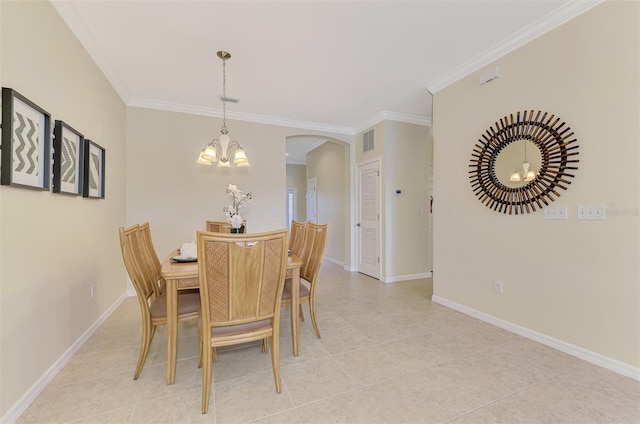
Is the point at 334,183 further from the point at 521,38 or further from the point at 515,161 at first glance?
the point at 521,38

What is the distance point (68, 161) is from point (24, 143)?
0.59 m

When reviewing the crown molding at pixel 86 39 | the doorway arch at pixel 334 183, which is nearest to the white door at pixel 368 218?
the doorway arch at pixel 334 183

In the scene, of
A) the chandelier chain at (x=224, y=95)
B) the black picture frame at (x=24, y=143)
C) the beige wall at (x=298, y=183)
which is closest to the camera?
the black picture frame at (x=24, y=143)

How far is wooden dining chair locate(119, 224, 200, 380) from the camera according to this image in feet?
5.74

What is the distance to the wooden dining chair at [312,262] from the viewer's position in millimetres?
2486

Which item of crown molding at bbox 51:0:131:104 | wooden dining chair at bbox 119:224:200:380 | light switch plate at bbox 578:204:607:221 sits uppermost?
crown molding at bbox 51:0:131:104

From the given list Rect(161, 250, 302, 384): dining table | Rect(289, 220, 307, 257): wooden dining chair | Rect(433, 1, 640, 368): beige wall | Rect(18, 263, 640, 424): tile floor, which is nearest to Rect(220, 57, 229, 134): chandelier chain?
Rect(289, 220, 307, 257): wooden dining chair

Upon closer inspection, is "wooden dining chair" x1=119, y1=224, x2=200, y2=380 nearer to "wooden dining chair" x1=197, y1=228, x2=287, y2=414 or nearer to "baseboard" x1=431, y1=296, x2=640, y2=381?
"wooden dining chair" x1=197, y1=228, x2=287, y2=414

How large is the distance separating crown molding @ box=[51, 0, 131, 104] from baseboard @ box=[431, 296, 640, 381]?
177 inches

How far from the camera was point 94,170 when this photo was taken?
273 cm

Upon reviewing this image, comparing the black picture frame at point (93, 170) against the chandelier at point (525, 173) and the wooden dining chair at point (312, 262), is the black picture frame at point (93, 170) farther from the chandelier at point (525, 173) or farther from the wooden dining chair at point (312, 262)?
the chandelier at point (525, 173)

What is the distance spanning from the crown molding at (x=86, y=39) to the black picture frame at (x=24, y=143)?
879mm

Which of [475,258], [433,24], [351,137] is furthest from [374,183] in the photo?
[433,24]

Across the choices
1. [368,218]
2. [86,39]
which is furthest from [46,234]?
[368,218]
